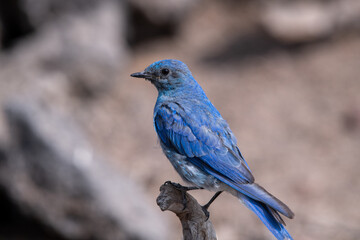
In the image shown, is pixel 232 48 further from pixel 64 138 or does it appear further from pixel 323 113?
pixel 64 138

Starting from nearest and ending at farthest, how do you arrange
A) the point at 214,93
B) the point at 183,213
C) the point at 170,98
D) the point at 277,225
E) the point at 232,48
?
the point at 277,225 < the point at 183,213 < the point at 170,98 < the point at 214,93 < the point at 232,48

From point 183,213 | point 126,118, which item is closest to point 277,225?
point 183,213

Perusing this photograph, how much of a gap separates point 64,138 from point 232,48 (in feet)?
17.2

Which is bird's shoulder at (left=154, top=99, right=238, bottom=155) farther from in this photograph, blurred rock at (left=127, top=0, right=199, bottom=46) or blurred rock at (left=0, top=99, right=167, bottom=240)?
blurred rock at (left=127, top=0, right=199, bottom=46)

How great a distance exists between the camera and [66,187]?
637 centimetres

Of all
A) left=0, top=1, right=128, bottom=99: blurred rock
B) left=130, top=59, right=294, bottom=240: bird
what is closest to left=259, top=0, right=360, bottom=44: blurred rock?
left=0, top=1, right=128, bottom=99: blurred rock

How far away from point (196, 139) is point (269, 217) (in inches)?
35.0

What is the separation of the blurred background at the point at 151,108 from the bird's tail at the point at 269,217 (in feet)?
9.24

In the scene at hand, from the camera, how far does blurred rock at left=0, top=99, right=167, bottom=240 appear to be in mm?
6371

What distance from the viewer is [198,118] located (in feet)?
14.1

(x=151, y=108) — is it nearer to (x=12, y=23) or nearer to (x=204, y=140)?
(x=12, y=23)

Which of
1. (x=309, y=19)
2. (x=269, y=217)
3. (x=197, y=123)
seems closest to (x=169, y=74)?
(x=197, y=123)

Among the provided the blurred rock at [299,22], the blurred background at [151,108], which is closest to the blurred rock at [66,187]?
the blurred background at [151,108]

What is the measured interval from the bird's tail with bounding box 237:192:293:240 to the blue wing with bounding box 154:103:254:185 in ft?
0.89
